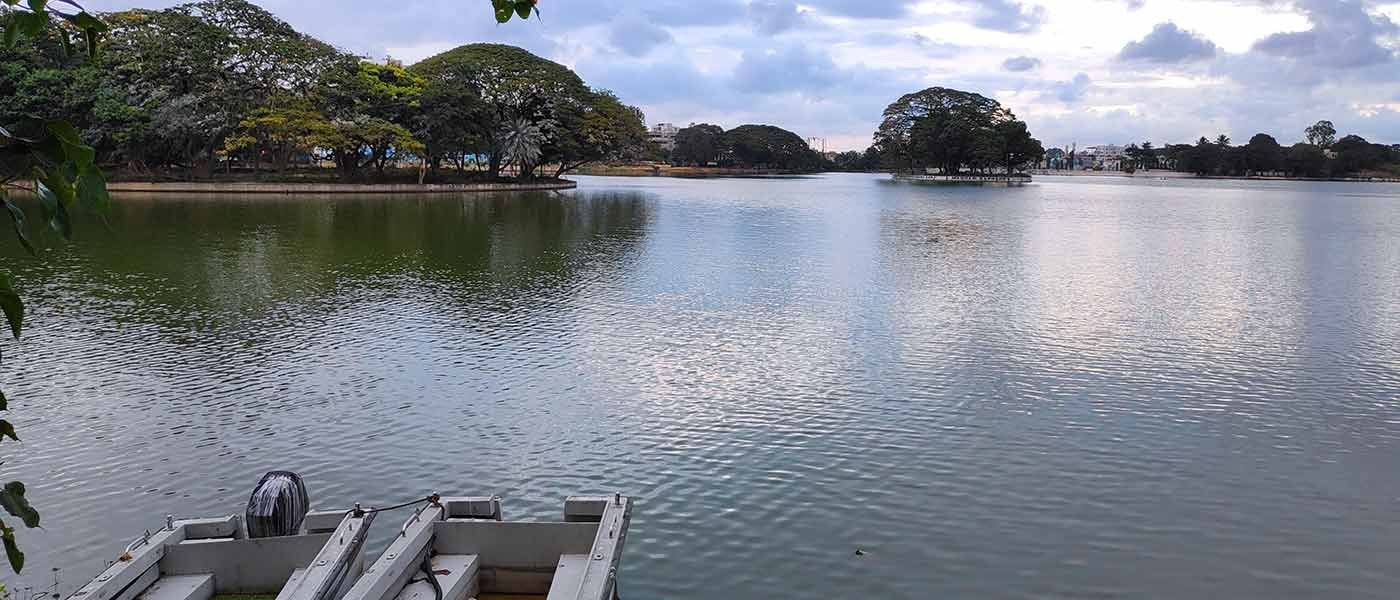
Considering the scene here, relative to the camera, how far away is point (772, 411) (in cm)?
1046

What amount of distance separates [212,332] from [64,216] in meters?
13.2

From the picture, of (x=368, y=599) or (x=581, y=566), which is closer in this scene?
(x=368, y=599)

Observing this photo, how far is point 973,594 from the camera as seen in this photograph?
6.55 m

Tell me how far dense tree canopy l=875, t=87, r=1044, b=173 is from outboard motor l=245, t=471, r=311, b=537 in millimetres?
91075

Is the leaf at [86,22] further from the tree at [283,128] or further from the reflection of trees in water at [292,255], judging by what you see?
the tree at [283,128]

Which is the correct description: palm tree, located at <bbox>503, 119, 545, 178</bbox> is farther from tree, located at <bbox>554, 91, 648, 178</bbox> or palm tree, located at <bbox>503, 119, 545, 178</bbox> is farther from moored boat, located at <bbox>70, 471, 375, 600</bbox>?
moored boat, located at <bbox>70, 471, 375, 600</bbox>

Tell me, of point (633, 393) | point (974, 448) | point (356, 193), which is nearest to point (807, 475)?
point (974, 448)

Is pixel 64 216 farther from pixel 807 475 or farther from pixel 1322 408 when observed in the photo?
pixel 1322 408

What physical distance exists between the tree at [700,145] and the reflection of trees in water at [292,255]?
3498 inches

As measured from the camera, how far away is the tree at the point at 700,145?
126 metres

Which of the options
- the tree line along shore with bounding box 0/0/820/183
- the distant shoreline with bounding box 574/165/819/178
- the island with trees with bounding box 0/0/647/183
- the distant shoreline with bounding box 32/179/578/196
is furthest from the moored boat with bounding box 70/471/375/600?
the distant shoreline with bounding box 574/165/819/178

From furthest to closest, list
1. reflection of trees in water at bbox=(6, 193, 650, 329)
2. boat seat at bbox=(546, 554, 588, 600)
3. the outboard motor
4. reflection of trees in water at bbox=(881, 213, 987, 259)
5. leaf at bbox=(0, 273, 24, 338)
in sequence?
reflection of trees in water at bbox=(881, 213, 987, 259)
reflection of trees in water at bbox=(6, 193, 650, 329)
the outboard motor
boat seat at bbox=(546, 554, 588, 600)
leaf at bbox=(0, 273, 24, 338)

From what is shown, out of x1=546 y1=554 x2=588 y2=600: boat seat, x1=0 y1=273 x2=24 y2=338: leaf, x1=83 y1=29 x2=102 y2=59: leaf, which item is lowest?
x1=546 y1=554 x2=588 y2=600: boat seat

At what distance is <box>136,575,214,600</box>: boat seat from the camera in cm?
544
